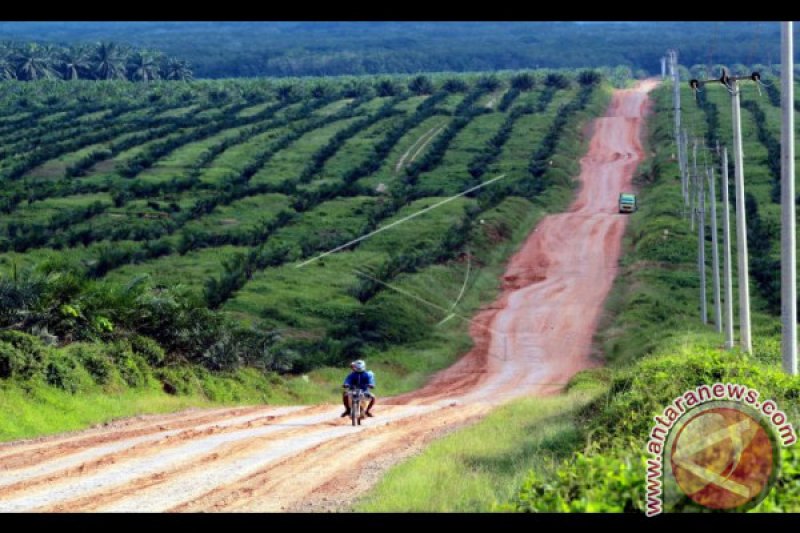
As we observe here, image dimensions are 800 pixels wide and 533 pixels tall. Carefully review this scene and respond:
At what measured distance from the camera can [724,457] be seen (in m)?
13.7

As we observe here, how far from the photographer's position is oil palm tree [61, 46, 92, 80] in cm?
18100

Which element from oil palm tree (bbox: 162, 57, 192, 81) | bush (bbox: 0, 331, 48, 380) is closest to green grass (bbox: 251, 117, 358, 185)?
oil palm tree (bbox: 162, 57, 192, 81)

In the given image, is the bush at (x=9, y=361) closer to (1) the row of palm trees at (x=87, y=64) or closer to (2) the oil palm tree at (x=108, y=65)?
(1) the row of palm trees at (x=87, y=64)

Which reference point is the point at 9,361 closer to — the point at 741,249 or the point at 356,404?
the point at 356,404

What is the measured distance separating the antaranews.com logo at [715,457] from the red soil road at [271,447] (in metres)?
5.55

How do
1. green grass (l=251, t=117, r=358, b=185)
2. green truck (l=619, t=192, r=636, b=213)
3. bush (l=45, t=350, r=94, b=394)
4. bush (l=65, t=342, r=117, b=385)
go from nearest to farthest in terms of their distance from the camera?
1. bush (l=45, t=350, r=94, b=394)
2. bush (l=65, t=342, r=117, b=385)
3. green truck (l=619, t=192, r=636, b=213)
4. green grass (l=251, t=117, r=358, b=185)

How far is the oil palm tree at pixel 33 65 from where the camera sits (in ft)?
572

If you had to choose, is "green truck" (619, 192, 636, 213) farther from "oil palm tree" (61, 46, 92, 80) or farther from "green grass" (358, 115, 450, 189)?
"oil palm tree" (61, 46, 92, 80)

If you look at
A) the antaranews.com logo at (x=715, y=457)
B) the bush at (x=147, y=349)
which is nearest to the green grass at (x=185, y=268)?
the bush at (x=147, y=349)

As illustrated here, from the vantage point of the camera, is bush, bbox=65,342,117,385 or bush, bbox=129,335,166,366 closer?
bush, bbox=65,342,117,385

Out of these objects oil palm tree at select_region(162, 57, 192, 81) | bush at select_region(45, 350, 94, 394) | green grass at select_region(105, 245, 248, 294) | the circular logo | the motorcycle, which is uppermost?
oil palm tree at select_region(162, 57, 192, 81)

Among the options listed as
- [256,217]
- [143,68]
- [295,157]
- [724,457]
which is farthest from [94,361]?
[143,68]

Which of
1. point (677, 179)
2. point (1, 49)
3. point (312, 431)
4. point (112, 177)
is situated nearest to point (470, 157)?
point (677, 179)

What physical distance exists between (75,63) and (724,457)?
7100 inches
